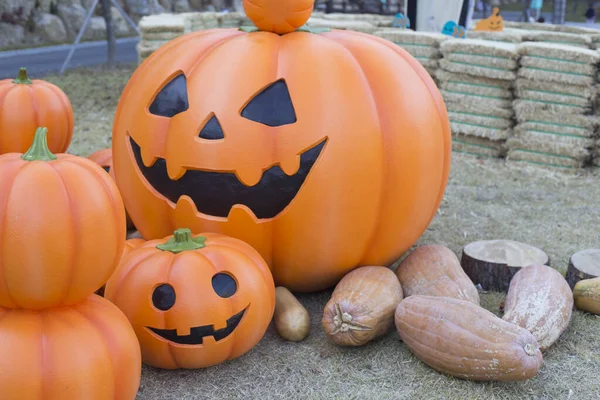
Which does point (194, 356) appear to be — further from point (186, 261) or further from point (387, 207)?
point (387, 207)

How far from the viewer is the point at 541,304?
127 inches

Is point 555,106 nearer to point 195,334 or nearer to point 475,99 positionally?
point 475,99

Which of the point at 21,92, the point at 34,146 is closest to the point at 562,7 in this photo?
the point at 21,92

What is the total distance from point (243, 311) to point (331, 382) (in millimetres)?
479

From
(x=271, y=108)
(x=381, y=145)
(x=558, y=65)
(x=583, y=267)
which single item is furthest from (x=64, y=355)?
(x=558, y=65)

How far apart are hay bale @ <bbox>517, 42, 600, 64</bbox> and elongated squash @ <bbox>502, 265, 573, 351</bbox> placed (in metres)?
4.01

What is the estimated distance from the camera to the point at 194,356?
116 inches

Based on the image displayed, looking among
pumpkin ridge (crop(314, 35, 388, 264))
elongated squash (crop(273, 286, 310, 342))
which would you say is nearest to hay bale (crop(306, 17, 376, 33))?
pumpkin ridge (crop(314, 35, 388, 264))

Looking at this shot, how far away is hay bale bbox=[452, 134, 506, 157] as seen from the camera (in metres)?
7.36

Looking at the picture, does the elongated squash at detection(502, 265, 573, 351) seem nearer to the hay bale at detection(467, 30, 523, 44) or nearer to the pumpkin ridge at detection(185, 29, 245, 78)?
the pumpkin ridge at detection(185, 29, 245, 78)

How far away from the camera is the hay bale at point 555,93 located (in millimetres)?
6832

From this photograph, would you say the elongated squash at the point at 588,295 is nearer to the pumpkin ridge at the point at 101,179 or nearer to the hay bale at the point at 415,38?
the pumpkin ridge at the point at 101,179

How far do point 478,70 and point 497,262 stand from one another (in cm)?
401

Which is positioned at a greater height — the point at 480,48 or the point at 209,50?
the point at 209,50
